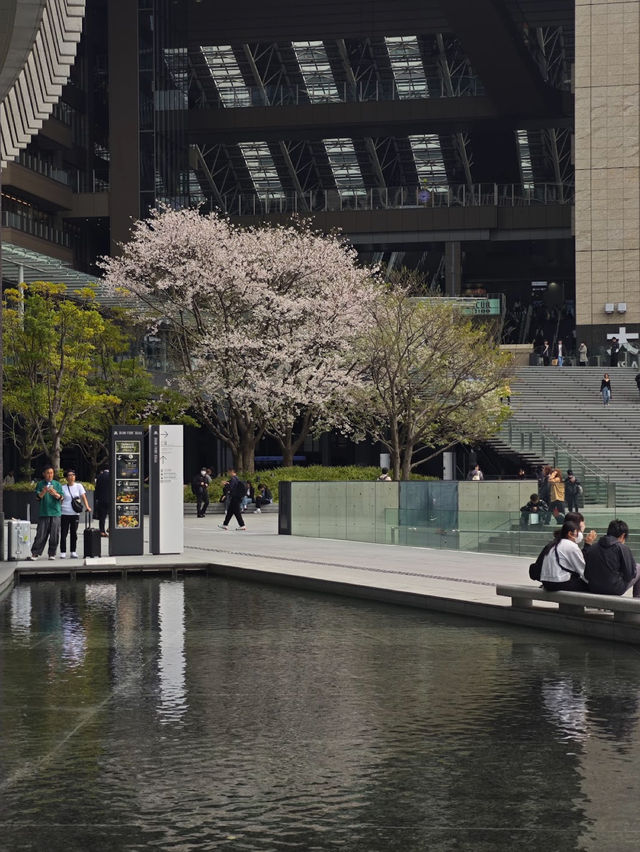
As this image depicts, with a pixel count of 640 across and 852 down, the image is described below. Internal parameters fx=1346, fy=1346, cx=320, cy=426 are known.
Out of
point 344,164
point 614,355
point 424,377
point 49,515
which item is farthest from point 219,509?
point 344,164

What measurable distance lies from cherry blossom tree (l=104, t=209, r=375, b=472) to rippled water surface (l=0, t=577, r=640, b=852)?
34.9 metres

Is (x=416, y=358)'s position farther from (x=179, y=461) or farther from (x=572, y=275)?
(x=572, y=275)

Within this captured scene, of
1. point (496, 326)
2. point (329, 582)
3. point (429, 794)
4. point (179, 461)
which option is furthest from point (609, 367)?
point (429, 794)

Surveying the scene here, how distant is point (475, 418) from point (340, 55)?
47146 mm

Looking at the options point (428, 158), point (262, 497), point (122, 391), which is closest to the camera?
point (262, 497)

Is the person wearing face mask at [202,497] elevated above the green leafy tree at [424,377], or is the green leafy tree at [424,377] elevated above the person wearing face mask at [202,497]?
the green leafy tree at [424,377]

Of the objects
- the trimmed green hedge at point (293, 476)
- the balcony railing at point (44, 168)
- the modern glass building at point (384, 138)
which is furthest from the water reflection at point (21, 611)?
the balcony railing at point (44, 168)

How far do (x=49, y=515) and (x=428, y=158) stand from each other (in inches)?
2931

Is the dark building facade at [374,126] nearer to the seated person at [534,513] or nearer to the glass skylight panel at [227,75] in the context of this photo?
the glass skylight panel at [227,75]

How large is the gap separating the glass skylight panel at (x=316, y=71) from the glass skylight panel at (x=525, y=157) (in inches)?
510

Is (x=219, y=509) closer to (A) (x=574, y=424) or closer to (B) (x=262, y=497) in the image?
(B) (x=262, y=497)

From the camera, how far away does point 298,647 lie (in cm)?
A: 1360

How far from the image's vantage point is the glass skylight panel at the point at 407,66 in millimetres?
87875

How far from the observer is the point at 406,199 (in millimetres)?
84000
